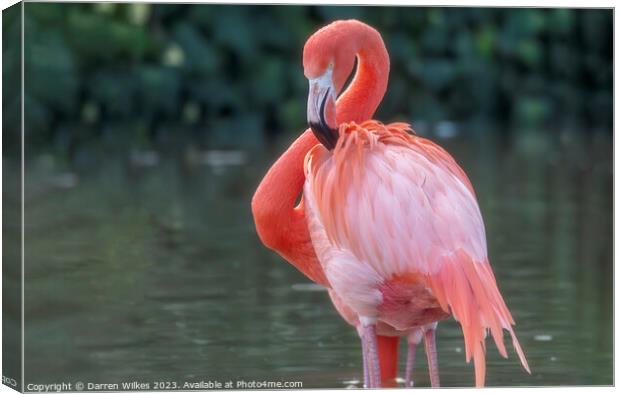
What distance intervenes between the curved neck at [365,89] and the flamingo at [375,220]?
2 cm

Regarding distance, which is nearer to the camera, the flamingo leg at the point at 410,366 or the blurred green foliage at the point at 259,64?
the flamingo leg at the point at 410,366

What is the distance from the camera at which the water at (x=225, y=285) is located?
5039 mm

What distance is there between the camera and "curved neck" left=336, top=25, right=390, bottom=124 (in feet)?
15.1

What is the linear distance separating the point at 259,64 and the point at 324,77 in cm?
381

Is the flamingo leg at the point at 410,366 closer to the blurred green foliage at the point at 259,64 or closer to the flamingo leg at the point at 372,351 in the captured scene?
the flamingo leg at the point at 372,351

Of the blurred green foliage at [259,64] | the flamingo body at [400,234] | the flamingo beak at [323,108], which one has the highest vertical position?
the blurred green foliage at [259,64]

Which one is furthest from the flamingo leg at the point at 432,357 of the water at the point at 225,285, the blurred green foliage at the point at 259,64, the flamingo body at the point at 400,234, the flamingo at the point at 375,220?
the blurred green foliage at the point at 259,64

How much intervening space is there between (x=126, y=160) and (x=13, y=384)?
834cm

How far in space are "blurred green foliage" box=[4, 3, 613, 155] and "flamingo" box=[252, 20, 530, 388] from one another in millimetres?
835

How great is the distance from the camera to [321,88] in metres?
4.28

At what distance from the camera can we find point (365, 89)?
4.66 m

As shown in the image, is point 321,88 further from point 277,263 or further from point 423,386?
point 277,263

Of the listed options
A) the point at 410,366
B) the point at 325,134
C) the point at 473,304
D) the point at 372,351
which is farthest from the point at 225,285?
the point at 473,304

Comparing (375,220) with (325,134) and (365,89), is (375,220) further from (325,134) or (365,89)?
(365,89)
